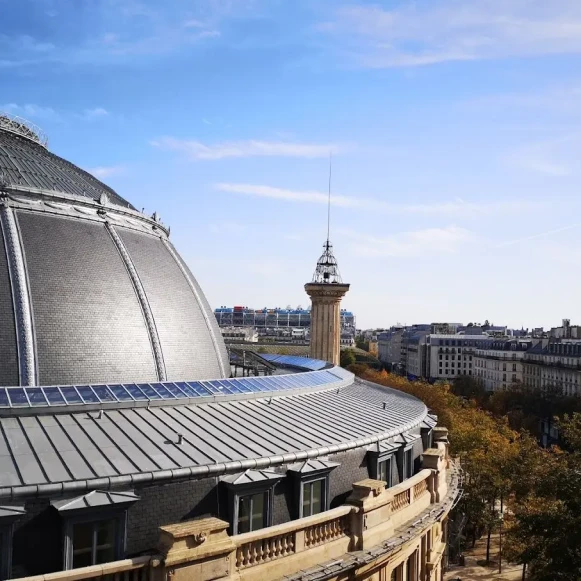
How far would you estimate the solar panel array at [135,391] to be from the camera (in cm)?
1639

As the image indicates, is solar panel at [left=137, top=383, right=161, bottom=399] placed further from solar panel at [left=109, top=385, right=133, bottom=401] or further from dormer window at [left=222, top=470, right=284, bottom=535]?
dormer window at [left=222, top=470, right=284, bottom=535]

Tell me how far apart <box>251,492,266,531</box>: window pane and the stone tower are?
141ft

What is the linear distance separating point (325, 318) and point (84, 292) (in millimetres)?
40527

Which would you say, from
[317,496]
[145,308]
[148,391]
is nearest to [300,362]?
[145,308]

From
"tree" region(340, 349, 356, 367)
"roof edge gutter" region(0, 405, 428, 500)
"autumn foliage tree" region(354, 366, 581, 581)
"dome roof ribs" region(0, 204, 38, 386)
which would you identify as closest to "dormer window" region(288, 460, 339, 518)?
"roof edge gutter" region(0, 405, 428, 500)

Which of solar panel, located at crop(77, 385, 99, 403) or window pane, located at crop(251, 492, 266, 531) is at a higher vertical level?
solar panel, located at crop(77, 385, 99, 403)

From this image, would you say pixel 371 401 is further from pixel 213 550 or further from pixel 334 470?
pixel 213 550

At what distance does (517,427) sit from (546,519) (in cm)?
7369

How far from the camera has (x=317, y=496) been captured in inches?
690

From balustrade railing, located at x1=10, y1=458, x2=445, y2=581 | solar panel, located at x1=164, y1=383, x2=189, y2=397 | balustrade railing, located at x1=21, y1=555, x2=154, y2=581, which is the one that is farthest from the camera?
solar panel, located at x1=164, y1=383, x2=189, y2=397

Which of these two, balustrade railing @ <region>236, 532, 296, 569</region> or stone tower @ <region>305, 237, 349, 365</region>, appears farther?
stone tower @ <region>305, 237, 349, 365</region>

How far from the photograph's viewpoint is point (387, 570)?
60.9ft

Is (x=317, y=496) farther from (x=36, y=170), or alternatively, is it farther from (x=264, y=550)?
(x=36, y=170)

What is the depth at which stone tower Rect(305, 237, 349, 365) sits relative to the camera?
58.8 metres
